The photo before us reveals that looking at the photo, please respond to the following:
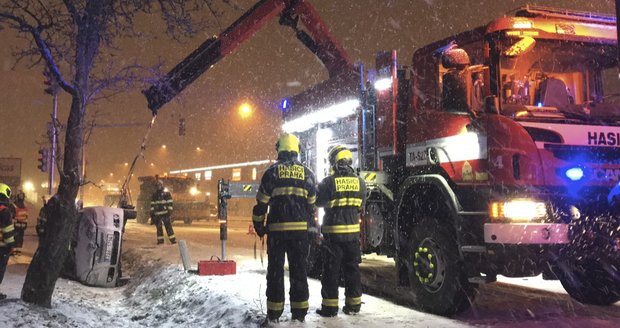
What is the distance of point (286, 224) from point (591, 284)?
406cm

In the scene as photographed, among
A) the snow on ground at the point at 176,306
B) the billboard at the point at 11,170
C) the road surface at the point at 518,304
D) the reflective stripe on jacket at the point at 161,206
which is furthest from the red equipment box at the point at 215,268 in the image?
the billboard at the point at 11,170

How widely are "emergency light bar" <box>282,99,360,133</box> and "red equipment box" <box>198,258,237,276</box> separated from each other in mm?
2735

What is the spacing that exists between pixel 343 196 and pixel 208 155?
Result: 56.5 metres

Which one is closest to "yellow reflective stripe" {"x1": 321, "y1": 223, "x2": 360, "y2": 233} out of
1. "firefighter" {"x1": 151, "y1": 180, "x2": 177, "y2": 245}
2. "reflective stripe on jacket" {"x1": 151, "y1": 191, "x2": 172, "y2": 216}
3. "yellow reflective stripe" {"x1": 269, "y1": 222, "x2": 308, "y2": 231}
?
"yellow reflective stripe" {"x1": 269, "y1": 222, "x2": 308, "y2": 231}

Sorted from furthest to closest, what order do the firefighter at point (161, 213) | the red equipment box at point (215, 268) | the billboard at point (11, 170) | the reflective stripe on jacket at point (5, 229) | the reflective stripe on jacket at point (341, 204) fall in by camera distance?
the billboard at point (11, 170) → the firefighter at point (161, 213) → the red equipment box at point (215, 268) → the reflective stripe on jacket at point (5, 229) → the reflective stripe on jacket at point (341, 204)

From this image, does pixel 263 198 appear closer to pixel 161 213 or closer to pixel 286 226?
pixel 286 226

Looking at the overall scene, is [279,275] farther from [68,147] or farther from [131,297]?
[131,297]

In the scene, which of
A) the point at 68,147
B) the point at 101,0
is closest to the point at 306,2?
the point at 101,0

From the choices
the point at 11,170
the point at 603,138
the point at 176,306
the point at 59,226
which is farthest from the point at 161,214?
the point at 11,170

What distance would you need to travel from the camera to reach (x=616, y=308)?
22.2 feet

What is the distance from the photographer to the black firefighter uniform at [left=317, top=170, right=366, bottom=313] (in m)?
5.80

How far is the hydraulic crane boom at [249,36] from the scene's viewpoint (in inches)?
442

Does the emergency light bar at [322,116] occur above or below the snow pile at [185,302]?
above

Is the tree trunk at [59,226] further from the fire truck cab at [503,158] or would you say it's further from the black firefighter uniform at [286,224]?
the fire truck cab at [503,158]
